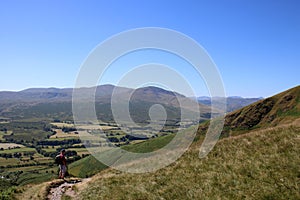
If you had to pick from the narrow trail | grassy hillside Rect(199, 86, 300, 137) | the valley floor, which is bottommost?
the narrow trail

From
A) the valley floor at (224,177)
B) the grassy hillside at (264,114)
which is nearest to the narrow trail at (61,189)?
the valley floor at (224,177)

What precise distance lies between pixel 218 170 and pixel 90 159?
134 meters

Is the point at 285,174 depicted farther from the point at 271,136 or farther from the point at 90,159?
the point at 90,159

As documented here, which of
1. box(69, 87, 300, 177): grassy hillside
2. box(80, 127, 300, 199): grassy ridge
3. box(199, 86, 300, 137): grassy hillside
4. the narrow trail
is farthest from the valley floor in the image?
box(199, 86, 300, 137): grassy hillside

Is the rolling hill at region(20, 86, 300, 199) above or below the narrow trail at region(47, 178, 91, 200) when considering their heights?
above

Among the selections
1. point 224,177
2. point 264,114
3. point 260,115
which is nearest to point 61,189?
point 224,177

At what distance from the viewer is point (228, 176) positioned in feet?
53.1

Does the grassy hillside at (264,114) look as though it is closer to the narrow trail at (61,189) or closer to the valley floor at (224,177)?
the valley floor at (224,177)

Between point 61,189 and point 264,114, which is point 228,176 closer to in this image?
point 61,189

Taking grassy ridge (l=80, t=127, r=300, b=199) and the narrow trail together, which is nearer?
grassy ridge (l=80, t=127, r=300, b=199)

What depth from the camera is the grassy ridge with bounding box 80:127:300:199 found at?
13.9 metres

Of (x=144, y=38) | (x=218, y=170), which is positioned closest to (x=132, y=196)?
(x=218, y=170)

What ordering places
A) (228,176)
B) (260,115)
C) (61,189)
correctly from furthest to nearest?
(260,115) < (61,189) < (228,176)

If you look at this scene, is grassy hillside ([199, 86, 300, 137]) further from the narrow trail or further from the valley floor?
the narrow trail
